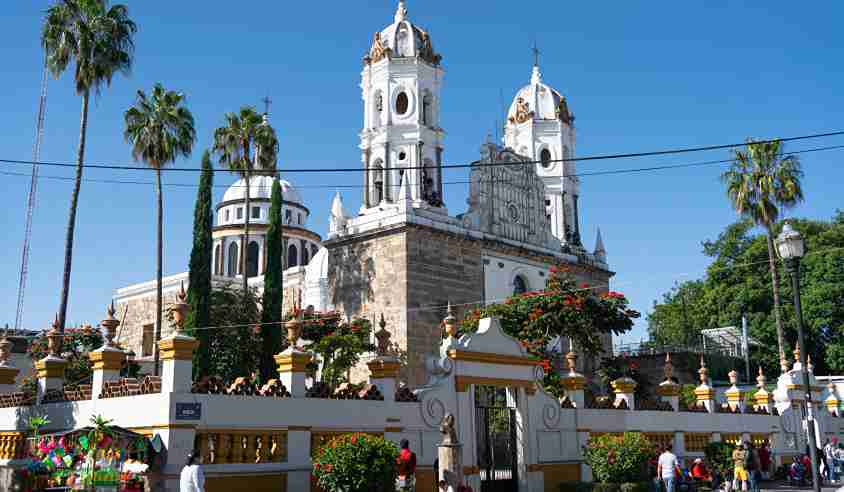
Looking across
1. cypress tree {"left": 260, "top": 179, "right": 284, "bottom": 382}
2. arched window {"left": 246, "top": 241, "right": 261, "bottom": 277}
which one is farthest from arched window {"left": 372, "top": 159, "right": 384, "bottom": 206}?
arched window {"left": 246, "top": 241, "right": 261, "bottom": 277}

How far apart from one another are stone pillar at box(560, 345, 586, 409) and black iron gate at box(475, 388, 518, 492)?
1.78 m

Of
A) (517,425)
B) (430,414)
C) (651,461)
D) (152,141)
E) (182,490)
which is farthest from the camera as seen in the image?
(152,141)

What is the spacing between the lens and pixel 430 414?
16.1m

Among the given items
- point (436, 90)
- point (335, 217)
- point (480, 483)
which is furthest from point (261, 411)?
point (436, 90)

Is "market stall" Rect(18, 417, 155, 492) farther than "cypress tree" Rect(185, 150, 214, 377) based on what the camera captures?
No

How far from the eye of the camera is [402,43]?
37.9m

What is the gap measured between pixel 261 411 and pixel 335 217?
23.4 m

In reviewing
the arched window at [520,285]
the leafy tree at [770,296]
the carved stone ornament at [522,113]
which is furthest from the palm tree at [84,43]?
the leafy tree at [770,296]

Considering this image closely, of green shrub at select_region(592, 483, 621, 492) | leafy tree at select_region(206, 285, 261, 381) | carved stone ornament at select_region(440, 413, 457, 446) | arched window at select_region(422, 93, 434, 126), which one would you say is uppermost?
arched window at select_region(422, 93, 434, 126)

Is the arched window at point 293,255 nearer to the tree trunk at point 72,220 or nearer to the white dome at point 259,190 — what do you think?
the white dome at point 259,190

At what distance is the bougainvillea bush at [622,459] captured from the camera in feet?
58.5

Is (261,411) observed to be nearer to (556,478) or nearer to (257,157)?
(556,478)

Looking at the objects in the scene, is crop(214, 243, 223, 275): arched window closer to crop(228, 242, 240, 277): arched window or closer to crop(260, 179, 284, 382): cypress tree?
crop(228, 242, 240, 277): arched window

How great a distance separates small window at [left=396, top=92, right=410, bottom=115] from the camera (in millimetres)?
37375
